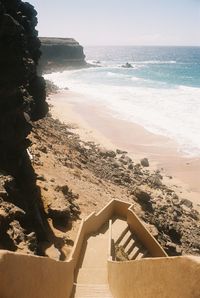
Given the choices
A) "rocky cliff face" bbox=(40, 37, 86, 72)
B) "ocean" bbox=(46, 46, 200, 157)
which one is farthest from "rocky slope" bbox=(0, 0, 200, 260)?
"rocky cliff face" bbox=(40, 37, 86, 72)

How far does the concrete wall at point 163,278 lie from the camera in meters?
5.23

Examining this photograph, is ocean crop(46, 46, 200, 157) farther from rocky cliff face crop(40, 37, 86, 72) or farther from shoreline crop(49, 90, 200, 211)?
rocky cliff face crop(40, 37, 86, 72)

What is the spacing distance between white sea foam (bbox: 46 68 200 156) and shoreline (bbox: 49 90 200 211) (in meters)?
1.59

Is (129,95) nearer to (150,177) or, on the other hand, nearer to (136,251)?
(150,177)

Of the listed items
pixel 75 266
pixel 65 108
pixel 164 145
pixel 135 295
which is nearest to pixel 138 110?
pixel 65 108

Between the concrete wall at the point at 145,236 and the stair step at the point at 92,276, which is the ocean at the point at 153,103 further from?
the stair step at the point at 92,276

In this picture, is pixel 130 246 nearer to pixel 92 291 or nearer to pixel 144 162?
pixel 92 291

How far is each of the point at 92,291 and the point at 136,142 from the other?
2787 centimetres

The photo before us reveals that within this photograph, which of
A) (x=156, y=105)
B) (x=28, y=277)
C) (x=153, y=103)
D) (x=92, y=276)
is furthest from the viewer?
(x=153, y=103)

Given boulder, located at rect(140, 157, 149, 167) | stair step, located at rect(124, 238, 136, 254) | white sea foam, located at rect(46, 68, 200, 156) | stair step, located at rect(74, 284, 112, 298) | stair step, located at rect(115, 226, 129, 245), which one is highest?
white sea foam, located at rect(46, 68, 200, 156)

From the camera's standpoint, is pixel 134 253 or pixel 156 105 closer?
pixel 134 253

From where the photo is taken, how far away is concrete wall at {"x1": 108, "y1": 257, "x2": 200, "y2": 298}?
5234 millimetres

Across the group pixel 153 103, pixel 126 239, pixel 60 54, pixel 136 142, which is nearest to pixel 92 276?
pixel 126 239

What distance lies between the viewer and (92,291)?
1159 centimetres
